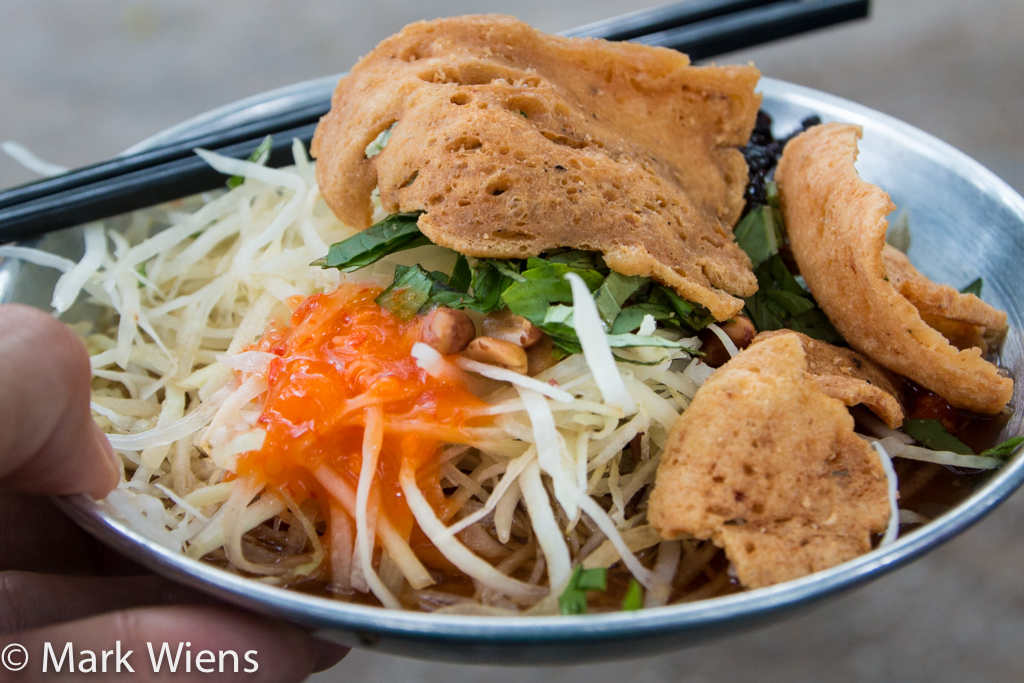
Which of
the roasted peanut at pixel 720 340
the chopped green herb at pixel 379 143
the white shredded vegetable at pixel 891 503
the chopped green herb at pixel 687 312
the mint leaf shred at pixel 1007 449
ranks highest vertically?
the chopped green herb at pixel 379 143

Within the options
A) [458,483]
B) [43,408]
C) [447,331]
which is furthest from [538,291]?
[43,408]

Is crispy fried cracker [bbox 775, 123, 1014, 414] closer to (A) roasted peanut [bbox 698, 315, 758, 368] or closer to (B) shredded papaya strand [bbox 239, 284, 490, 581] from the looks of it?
(A) roasted peanut [bbox 698, 315, 758, 368]

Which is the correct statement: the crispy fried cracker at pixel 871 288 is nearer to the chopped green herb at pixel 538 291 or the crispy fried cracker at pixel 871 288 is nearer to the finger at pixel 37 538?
the chopped green herb at pixel 538 291

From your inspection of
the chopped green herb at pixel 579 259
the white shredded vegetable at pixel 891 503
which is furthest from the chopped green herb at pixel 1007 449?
the chopped green herb at pixel 579 259

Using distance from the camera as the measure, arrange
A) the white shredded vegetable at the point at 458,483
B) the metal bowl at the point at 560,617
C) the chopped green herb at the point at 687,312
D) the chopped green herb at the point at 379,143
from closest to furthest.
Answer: the metal bowl at the point at 560,617 < the white shredded vegetable at the point at 458,483 < the chopped green herb at the point at 687,312 < the chopped green herb at the point at 379,143

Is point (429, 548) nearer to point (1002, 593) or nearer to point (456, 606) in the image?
point (456, 606)

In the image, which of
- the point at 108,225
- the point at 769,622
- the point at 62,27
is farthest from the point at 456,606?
the point at 62,27

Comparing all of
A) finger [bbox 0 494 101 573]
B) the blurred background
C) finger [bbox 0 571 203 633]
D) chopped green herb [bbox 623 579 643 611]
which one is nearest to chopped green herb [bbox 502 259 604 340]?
chopped green herb [bbox 623 579 643 611]
